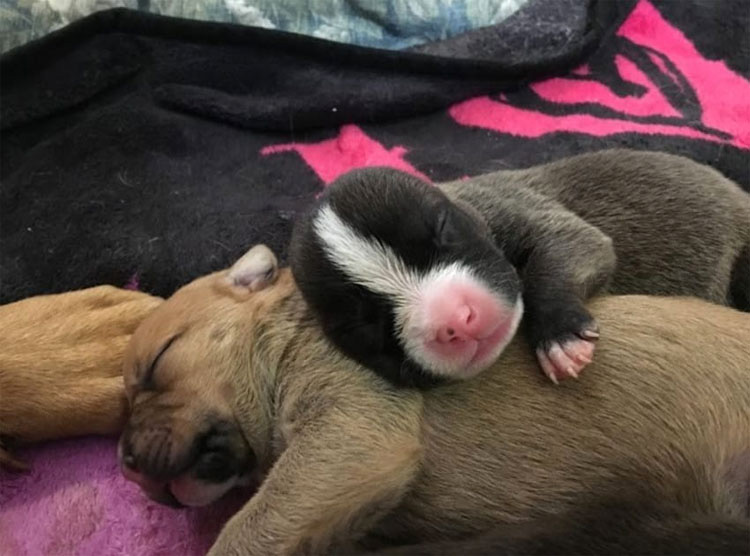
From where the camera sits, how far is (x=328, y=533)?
5.84 feet

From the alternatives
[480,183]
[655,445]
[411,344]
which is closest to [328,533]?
[411,344]

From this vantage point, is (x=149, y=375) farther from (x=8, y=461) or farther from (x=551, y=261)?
(x=551, y=261)

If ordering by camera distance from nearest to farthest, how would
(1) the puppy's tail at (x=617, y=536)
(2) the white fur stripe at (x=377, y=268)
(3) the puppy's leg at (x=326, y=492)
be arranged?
(1) the puppy's tail at (x=617, y=536)
(3) the puppy's leg at (x=326, y=492)
(2) the white fur stripe at (x=377, y=268)

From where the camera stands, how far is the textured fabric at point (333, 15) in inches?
129

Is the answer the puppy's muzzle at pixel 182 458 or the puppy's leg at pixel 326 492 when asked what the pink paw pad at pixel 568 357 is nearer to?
the puppy's leg at pixel 326 492

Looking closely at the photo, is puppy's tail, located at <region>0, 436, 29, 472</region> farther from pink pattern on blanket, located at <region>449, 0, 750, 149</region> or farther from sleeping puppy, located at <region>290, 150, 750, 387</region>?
pink pattern on blanket, located at <region>449, 0, 750, 149</region>

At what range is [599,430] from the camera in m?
1.81

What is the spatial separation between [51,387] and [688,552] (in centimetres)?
137

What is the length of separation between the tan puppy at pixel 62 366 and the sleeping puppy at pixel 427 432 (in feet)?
0.47

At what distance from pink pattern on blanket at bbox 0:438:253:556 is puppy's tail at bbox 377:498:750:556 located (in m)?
0.61

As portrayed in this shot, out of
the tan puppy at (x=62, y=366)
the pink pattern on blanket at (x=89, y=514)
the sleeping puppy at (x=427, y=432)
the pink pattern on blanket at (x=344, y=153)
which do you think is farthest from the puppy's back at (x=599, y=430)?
the pink pattern on blanket at (x=344, y=153)

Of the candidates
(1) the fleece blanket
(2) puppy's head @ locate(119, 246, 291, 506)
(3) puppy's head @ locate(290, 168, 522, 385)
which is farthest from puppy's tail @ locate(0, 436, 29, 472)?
(3) puppy's head @ locate(290, 168, 522, 385)

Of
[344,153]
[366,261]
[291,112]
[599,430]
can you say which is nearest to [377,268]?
[366,261]

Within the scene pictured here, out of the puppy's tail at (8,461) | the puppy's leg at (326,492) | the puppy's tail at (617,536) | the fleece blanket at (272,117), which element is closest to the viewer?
the puppy's tail at (617,536)
